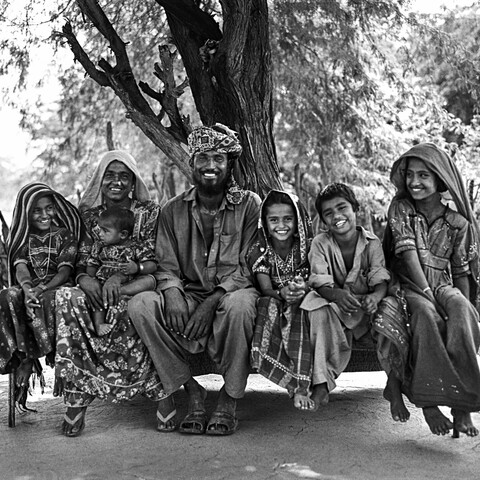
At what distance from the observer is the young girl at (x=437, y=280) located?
12.9ft

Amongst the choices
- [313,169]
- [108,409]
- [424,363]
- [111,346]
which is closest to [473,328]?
[424,363]

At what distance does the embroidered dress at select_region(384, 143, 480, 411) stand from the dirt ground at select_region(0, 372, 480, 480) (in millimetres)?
372

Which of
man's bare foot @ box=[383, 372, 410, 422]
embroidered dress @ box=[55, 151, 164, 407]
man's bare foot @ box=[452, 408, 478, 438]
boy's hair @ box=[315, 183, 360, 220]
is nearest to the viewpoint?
man's bare foot @ box=[452, 408, 478, 438]

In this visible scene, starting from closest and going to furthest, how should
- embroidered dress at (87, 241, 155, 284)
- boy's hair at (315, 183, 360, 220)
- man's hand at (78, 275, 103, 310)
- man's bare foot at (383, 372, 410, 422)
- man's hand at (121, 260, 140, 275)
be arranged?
man's bare foot at (383, 372, 410, 422) → man's hand at (78, 275, 103, 310) → boy's hair at (315, 183, 360, 220) → man's hand at (121, 260, 140, 275) → embroidered dress at (87, 241, 155, 284)

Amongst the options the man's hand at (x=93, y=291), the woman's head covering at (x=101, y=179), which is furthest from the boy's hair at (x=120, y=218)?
the man's hand at (x=93, y=291)

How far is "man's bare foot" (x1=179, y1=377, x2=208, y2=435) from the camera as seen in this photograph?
4.29 metres

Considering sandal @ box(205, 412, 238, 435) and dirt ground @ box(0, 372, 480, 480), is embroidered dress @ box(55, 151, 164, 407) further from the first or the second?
sandal @ box(205, 412, 238, 435)

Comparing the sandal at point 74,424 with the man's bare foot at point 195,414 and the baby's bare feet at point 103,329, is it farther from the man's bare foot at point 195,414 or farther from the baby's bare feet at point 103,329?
the man's bare foot at point 195,414

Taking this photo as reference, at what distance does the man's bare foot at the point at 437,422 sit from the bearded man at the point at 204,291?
115 centimetres

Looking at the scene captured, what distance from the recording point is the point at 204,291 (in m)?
4.83

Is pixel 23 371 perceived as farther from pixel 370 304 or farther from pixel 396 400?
pixel 396 400

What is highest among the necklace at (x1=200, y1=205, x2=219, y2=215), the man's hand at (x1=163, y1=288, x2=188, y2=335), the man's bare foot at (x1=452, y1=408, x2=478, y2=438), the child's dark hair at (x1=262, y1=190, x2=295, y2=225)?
the child's dark hair at (x1=262, y1=190, x2=295, y2=225)

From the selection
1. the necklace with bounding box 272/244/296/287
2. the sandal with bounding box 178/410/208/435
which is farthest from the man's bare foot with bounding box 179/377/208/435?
the necklace with bounding box 272/244/296/287

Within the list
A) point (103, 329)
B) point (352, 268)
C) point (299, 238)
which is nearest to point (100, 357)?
point (103, 329)
